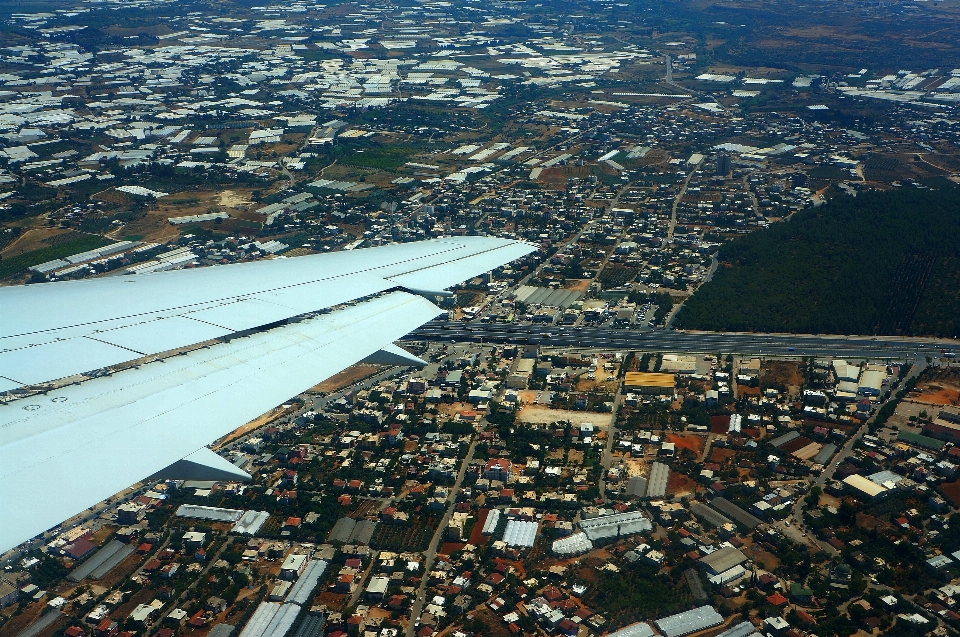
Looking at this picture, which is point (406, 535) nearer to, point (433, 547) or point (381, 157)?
point (433, 547)

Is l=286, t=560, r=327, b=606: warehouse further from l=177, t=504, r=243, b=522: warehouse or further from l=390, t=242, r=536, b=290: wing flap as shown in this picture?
l=390, t=242, r=536, b=290: wing flap

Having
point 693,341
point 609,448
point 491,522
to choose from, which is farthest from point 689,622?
point 693,341

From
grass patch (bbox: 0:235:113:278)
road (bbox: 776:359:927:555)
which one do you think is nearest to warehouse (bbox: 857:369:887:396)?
road (bbox: 776:359:927:555)

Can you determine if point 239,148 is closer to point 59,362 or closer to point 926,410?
point 926,410

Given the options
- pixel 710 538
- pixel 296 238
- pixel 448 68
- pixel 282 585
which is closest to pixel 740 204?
pixel 296 238

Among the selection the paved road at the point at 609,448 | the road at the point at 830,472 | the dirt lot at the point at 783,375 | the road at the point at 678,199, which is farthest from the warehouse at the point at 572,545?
the road at the point at 678,199

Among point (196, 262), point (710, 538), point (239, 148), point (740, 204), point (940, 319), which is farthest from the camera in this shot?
A: point (239, 148)

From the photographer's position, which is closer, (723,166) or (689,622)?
(689,622)
